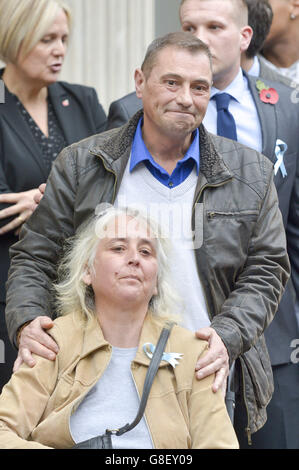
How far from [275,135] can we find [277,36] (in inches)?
57.0

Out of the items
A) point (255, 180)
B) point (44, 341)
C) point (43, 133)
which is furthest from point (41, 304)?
point (43, 133)

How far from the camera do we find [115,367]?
3910mm

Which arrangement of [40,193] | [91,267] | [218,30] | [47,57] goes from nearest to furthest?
[91,267] → [40,193] → [218,30] → [47,57]

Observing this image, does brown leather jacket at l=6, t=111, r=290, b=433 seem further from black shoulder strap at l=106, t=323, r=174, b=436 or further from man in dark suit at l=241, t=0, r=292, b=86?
man in dark suit at l=241, t=0, r=292, b=86

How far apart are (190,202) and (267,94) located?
1.02 metres

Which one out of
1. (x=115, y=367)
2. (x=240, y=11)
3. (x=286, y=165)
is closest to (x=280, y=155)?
(x=286, y=165)

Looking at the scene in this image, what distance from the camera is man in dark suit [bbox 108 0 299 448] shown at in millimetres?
4828

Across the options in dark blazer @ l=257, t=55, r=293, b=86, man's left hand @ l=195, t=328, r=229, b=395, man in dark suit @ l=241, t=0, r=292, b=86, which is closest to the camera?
man's left hand @ l=195, t=328, r=229, b=395

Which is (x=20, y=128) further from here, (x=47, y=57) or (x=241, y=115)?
(x=241, y=115)

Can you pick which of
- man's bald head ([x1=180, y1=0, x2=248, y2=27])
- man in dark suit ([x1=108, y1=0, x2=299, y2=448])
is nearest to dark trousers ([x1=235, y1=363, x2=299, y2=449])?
man in dark suit ([x1=108, y1=0, x2=299, y2=448])

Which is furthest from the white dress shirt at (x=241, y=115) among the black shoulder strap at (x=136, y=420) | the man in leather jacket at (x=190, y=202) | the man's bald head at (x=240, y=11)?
the black shoulder strap at (x=136, y=420)

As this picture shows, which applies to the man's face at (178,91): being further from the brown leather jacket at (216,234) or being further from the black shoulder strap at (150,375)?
the black shoulder strap at (150,375)

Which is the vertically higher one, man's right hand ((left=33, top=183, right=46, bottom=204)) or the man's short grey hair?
the man's short grey hair

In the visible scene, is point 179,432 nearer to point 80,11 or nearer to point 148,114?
point 148,114
